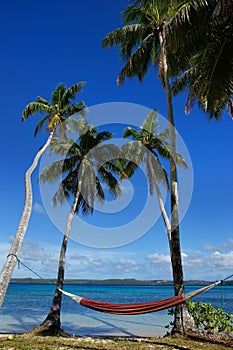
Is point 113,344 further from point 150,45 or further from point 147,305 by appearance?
point 150,45

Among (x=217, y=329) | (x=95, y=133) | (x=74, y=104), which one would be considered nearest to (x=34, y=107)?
(x=74, y=104)

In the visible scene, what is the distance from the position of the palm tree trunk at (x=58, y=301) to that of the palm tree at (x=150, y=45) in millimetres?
3203

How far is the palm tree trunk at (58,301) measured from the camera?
6.91 meters

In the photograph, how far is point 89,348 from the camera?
16.3 feet

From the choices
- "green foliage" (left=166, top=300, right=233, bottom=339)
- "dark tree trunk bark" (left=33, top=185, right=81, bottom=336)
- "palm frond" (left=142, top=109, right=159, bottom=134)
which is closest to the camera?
"green foliage" (left=166, top=300, right=233, bottom=339)

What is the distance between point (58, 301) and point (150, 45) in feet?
22.2

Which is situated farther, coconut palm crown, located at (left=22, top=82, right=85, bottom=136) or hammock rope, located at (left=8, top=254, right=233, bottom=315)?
coconut palm crown, located at (left=22, top=82, right=85, bottom=136)

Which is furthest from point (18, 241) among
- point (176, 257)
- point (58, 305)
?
point (58, 305)

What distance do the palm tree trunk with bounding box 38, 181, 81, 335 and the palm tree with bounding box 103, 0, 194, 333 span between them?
3.20 meters

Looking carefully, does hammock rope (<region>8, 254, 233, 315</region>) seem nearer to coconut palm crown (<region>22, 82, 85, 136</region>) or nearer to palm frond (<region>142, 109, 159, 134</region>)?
coconut palm crown (<region>22, 82, 85, 136</region>)

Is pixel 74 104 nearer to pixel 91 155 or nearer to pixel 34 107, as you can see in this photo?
pixel 34 107

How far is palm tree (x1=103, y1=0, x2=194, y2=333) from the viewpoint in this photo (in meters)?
6.39

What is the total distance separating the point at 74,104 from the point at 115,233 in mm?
3776

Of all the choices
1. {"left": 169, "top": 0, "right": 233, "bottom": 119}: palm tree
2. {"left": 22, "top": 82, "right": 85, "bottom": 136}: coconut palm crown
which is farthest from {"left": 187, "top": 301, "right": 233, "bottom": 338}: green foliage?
{"left": 22, "top": 82, "right": 85, "bottom": 136}: coconut palm crown
